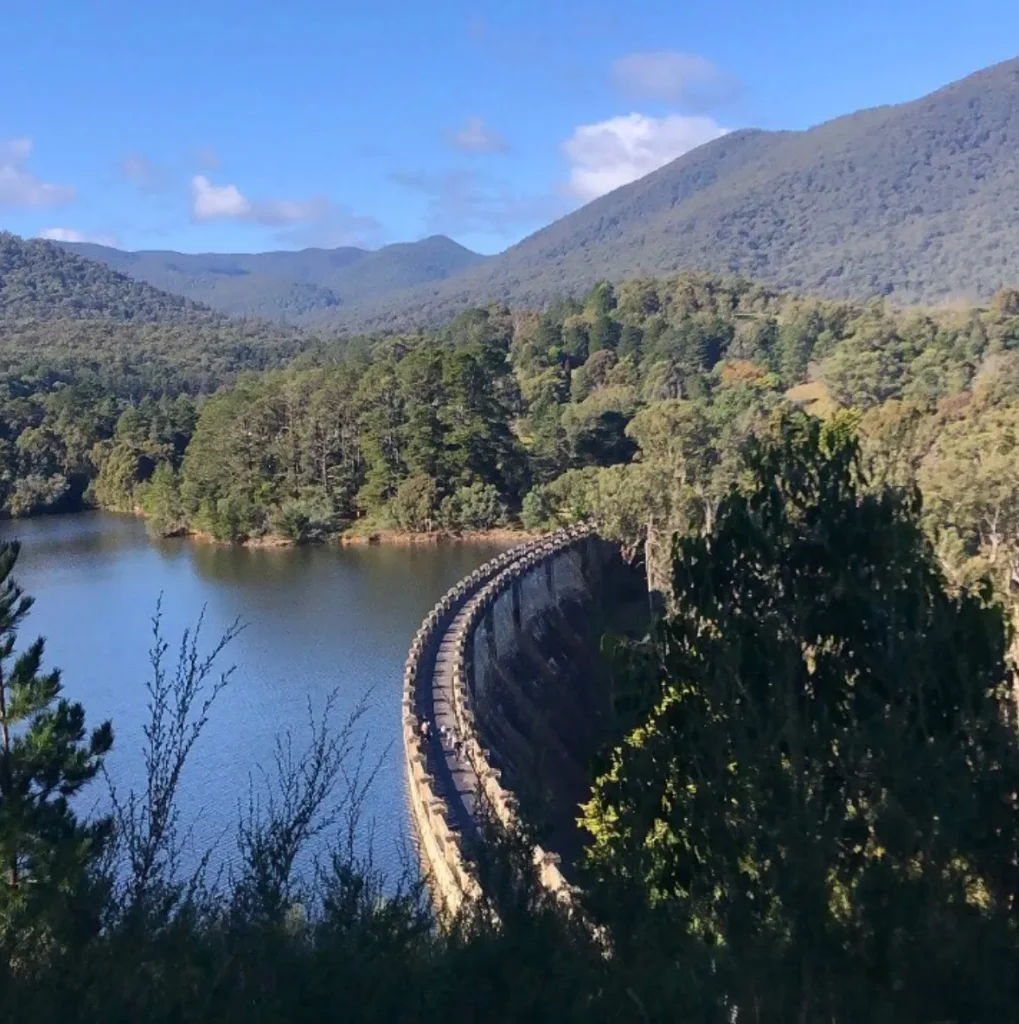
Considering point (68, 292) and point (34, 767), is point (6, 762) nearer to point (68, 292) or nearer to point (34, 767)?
point (34, 767)

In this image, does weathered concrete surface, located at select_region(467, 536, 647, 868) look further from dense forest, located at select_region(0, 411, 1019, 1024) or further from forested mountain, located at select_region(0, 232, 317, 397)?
forested mountain, located at select_region(0, 232, 317, 397)

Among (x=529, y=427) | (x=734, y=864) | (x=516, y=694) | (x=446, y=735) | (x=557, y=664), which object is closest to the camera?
(x=734, y=864)

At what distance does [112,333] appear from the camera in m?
107

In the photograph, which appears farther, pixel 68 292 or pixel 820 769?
pixel 68 292

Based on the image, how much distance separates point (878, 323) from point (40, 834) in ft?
171

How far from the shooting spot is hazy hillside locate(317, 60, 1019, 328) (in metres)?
149

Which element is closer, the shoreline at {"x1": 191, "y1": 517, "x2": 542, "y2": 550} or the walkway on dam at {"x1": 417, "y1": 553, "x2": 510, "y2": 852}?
the walkway on dam at {"x1": 417, "y1": 553, "x2": 510, "y2": 852}

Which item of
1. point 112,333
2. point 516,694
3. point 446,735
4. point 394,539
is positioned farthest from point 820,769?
point 112,333

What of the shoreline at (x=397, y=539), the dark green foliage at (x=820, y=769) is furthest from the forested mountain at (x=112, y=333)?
the dark green foliage at (x=820, y=769)

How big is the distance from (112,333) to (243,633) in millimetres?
87514

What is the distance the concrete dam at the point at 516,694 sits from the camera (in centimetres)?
1093

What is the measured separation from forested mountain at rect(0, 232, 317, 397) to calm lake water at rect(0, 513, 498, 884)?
117 feet

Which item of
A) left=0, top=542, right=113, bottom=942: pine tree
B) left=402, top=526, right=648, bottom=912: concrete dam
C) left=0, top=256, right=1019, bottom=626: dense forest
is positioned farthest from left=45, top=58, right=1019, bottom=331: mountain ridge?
left=0, top=542, right=113, bottom=942: pine tree

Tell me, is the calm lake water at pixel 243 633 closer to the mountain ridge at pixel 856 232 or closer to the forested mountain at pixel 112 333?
the forested mountain at pixel 112 333
